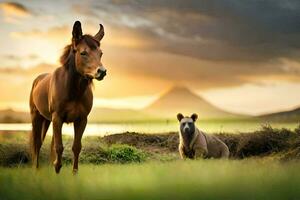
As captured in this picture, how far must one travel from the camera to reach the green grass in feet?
14.9

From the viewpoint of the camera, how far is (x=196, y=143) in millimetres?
6641

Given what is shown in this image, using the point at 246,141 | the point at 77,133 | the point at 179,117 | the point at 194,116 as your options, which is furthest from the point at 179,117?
the point at 77,133

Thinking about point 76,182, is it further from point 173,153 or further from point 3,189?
point 173,153

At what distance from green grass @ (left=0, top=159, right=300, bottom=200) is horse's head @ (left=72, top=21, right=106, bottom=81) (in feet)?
2.08

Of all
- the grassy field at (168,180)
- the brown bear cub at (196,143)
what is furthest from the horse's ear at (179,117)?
the grassy field at (168,180)

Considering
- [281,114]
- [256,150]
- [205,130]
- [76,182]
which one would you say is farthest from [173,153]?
[76,182]

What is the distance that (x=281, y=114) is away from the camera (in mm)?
5492

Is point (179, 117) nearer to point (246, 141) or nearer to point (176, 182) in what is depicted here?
point (246, 141)

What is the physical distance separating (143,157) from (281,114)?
1205 mm

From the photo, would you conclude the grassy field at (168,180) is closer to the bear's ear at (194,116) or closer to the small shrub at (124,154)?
the small shrub at (124,154)

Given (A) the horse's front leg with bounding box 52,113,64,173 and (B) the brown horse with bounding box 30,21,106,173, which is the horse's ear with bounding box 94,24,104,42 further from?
(A) the horse's front leg with bounding box 52,113,64,173

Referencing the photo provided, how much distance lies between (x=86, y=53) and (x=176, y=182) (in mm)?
969

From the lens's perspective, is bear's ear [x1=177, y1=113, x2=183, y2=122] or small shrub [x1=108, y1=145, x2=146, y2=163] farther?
bear's ear [x1=177, y1=113, x2=183, y2=122]

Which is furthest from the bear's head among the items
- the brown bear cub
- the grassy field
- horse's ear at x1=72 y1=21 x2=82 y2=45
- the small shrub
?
horse's ear at x1=72 y1=21 x2=82 y2=45
